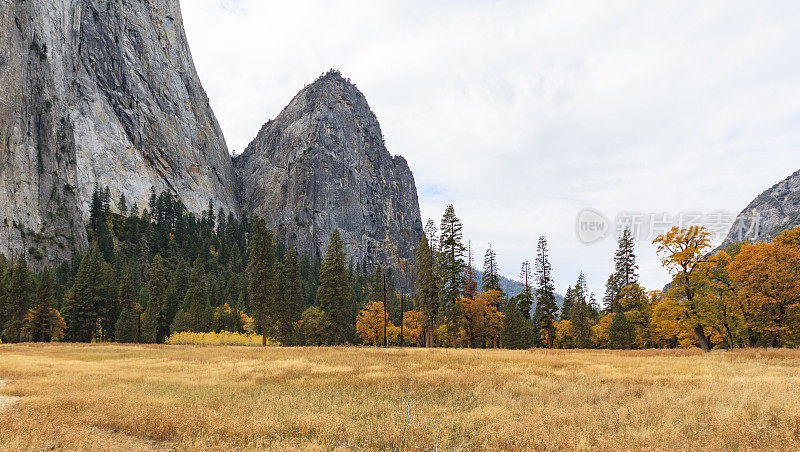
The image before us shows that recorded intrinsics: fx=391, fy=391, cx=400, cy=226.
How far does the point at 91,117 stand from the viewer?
131 m

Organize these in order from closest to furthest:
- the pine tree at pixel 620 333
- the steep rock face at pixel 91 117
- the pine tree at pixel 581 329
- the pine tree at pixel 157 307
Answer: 1. the pine tree at pixel 620 333
2. the pine tree at pixel 581 329
3. the pine tree at pixel 157 307
4. the steep rock face at pixel 91 117

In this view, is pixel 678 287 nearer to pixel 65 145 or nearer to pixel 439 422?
pixel 439 422

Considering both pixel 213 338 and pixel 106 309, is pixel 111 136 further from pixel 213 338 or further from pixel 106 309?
pixel 213 338

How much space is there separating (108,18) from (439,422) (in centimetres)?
18927

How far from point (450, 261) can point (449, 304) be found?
5.15m

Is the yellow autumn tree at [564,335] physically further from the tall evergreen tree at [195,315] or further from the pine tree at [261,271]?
the tall evergreen tree at [195,315]

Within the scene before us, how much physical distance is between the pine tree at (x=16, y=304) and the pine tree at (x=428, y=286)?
58378mm

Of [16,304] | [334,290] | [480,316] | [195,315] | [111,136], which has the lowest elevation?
[195,315]

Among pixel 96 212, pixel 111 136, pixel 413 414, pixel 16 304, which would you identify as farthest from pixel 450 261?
pixel 111 136

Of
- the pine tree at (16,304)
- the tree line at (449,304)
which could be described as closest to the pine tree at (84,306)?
the tree line at (449,304)

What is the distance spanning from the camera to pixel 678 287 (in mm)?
29703

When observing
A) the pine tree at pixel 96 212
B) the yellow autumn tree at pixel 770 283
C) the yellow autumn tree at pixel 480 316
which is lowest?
the yellow autumn tree at pixel 480 316

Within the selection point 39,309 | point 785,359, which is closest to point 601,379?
point 785,359

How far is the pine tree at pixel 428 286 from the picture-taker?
46531mm
